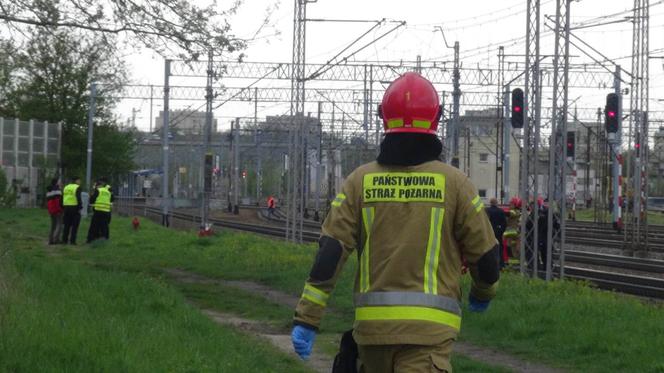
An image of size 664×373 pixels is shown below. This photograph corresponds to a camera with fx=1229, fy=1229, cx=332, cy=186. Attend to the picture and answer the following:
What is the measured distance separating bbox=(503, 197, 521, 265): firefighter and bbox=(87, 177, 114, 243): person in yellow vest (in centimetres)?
1067

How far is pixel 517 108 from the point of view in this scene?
25781 mm

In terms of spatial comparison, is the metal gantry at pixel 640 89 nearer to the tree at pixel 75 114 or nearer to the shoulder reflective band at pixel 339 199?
the tree at pixel 75 114

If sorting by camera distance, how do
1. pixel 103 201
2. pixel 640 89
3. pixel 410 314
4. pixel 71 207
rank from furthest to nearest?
pixel 640 89 → pixel 103 201 → pixel 71 207 → pixel 410 314

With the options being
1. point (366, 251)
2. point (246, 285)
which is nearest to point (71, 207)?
point (246, 285)

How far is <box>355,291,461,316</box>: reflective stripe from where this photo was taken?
531cm

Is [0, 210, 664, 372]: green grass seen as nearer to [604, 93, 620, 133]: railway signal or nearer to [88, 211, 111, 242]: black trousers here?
[88, 211, 111, 242]: black trousers

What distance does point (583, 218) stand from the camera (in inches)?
3036

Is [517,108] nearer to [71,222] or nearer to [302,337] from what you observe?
[71,222]

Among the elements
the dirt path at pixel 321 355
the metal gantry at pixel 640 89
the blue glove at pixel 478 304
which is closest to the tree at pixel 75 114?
the metal gantry at pixel 640 89

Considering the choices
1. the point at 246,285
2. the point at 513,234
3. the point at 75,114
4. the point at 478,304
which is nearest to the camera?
the point at 478,304

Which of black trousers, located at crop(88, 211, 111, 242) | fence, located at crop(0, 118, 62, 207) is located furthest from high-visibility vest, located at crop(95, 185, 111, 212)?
fence, located at crop(0, 118, 62, 207)

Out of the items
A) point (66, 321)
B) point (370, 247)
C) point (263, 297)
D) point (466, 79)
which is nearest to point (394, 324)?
point (370, 247)

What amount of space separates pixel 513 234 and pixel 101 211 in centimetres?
1131

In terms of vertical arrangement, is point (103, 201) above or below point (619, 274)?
above
